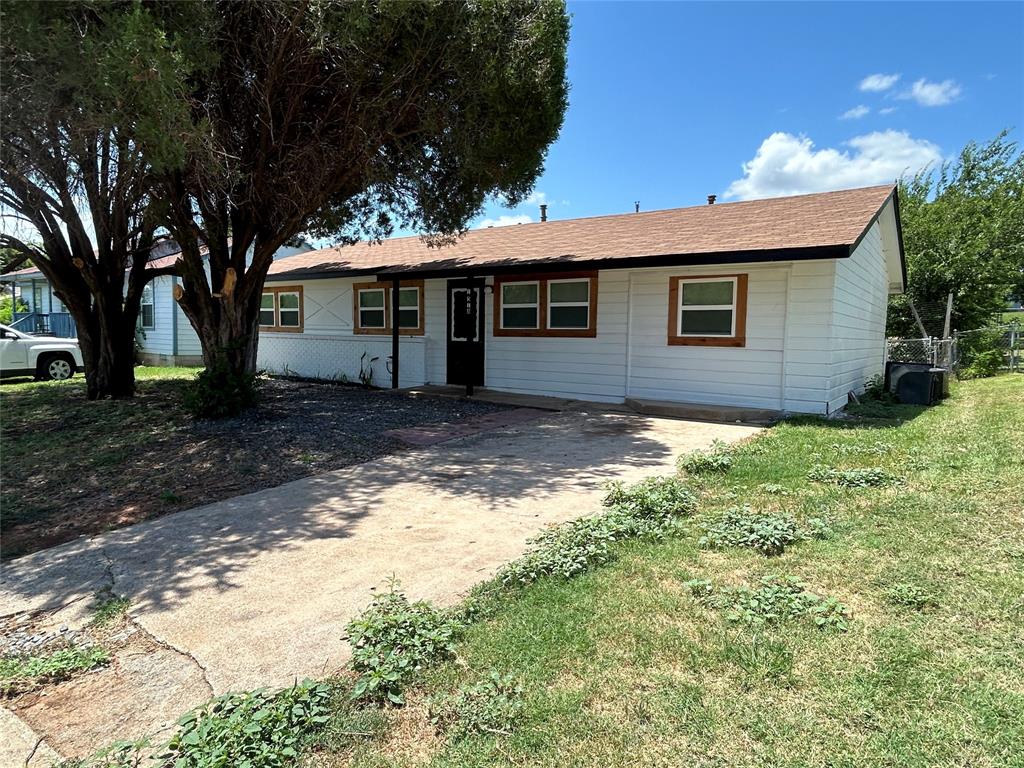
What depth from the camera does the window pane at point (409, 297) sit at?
532 inches

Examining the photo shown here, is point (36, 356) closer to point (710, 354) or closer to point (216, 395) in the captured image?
point (216, 395)

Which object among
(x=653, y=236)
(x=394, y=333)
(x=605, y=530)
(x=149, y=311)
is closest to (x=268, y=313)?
(x=394, y=333)

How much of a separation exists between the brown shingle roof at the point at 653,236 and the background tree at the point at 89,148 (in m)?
5.01

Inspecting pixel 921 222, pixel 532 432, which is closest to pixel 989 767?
→ pixel 532 432

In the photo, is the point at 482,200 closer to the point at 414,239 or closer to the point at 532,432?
the point at 532,432

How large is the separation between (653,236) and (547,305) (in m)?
2.41

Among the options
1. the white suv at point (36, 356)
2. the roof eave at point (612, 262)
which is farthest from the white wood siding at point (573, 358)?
the white suv at point (36, 356)

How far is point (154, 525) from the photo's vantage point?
4.71m

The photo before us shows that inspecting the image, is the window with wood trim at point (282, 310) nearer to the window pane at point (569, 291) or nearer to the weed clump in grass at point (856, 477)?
the window pane at point (569, 291)

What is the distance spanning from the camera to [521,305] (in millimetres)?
12008

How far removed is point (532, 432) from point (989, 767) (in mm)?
6657

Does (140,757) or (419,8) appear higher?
(419,8)

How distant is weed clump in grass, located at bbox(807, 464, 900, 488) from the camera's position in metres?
5.15

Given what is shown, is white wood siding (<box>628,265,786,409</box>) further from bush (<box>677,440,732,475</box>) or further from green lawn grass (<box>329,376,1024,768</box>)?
green lawn grass (<box>329,376,1024,768</box>)
